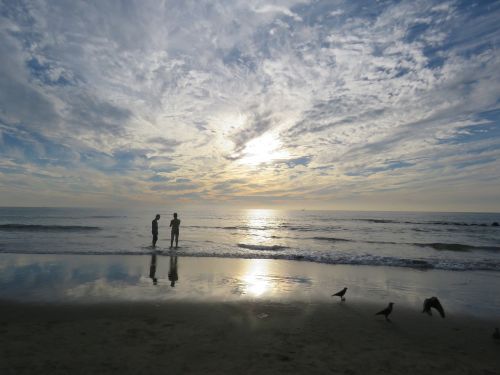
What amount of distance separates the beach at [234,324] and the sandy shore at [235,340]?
26mm

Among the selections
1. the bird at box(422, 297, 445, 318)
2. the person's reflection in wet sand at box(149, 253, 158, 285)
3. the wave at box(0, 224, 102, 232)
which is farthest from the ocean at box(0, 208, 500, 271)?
the bird at box(422, 297, 445, 318)

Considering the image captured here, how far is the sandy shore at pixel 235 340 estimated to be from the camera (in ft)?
16.3

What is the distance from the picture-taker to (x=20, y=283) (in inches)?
410

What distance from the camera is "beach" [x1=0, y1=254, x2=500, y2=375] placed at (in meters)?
5.11

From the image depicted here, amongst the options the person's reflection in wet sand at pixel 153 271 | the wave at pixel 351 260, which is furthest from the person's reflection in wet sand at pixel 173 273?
the wave at pixel 351 260

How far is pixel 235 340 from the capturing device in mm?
6113

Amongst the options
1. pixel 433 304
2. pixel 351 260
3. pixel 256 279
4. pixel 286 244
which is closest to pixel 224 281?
pixel 256 279

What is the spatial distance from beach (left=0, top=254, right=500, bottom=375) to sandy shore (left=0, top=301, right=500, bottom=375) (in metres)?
0.03

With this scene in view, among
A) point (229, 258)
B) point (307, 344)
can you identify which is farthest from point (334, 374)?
point (229, 258)

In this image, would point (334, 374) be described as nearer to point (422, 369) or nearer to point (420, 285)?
point (422, 369)

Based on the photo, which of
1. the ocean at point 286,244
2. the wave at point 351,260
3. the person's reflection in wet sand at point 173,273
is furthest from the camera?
the ocean at point 286,244

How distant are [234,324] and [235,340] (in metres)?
0.91

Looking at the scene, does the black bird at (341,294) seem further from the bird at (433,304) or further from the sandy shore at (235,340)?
the bird at (433,304)

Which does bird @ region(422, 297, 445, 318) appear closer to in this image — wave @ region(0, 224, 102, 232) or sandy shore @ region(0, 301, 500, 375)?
sandy shore @ region(0, 301, 500, 375)
